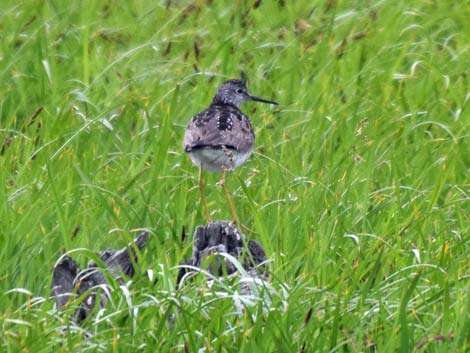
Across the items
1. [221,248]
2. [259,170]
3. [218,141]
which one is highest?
[218,141]

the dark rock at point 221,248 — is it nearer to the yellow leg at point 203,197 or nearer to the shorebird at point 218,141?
the yellow leg at point 203,197

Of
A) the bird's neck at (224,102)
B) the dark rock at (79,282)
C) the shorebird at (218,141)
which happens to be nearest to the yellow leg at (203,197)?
the shorebird at (218,141)

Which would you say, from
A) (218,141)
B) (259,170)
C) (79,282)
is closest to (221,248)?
(79,282)

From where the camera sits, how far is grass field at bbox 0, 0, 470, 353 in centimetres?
543

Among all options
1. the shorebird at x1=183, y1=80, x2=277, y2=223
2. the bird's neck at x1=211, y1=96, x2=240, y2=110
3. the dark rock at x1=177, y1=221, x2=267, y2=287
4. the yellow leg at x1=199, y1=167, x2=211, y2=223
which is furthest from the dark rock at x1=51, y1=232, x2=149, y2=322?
the bird's neck at x1=211, y1=96, x2=240, y2=110

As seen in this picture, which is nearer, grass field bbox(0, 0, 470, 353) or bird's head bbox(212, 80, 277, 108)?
grass field bbox(0, 0, 470, 353)

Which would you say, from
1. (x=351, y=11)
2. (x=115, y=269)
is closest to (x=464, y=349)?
(x=115, y=269)

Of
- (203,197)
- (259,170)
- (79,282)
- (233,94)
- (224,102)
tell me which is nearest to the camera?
(79,282)

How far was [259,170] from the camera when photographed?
7902 mm

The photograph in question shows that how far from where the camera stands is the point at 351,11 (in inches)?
424

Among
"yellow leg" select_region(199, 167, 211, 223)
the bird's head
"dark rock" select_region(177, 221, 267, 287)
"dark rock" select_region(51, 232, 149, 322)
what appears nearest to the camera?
"dark rock" select_region(51, 232, 149, 322)

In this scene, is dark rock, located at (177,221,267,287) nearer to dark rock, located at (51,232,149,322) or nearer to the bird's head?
dark rock, located at (51,232,149,322)

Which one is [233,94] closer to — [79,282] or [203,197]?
[203,197]

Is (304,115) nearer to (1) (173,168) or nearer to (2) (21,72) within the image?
(1) (173,168)
